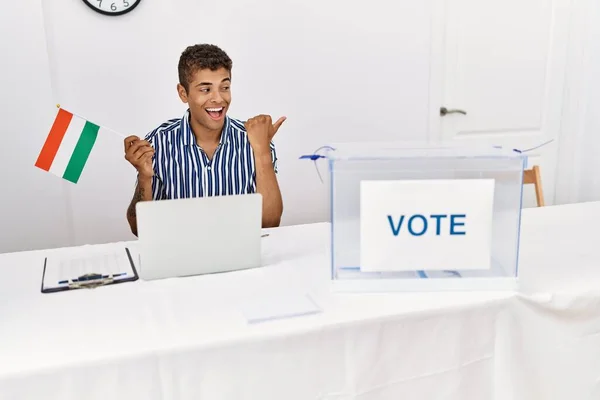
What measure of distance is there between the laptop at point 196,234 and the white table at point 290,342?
35mm

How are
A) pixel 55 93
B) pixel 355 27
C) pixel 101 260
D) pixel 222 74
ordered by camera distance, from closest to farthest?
pixel 101 260, pixel 222 74, pixel 55 93, pixel 355 27

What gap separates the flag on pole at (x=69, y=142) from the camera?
1501 mm

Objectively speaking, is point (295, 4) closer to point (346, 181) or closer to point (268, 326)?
point (346, 181)

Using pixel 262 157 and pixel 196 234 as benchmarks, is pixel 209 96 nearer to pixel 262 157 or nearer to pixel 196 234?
pixel 262 157

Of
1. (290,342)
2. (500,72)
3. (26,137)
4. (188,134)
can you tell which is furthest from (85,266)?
(500,72)

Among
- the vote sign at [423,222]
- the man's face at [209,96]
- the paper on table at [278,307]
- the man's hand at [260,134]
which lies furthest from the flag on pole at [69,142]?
the vote sign at [423,222]

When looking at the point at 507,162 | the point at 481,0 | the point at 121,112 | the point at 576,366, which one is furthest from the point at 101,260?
the point at 481,0

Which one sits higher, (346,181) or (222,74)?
(222,74)

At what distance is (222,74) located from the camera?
1858 millimetres

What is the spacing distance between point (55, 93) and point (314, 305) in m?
1.75

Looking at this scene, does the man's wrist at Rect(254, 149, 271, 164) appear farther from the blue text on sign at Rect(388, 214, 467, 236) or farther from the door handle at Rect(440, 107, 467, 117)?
the door handle at Rect(440, 107, 467, 117)

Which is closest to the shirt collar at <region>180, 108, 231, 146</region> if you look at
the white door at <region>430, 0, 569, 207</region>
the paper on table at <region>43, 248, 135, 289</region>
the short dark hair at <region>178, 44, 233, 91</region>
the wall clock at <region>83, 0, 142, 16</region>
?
the short dark hair at <region>178, 44, 233, 91</region>

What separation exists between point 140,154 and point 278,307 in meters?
0.86

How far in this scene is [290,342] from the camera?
38.9 inches
